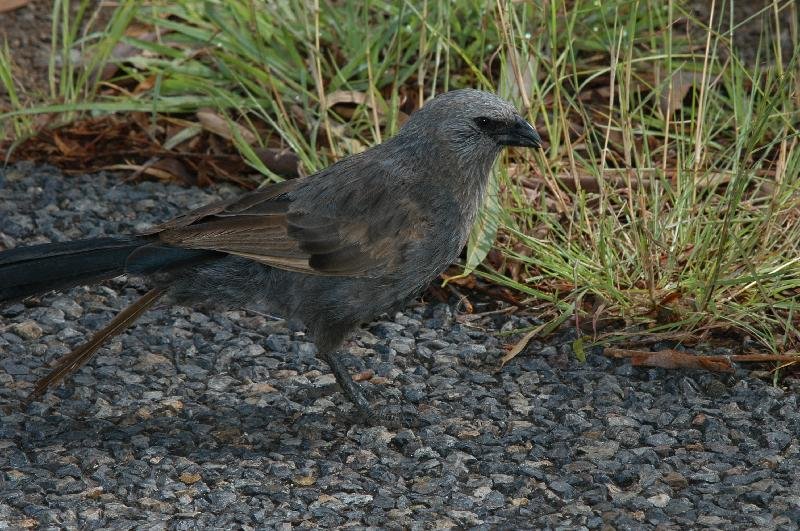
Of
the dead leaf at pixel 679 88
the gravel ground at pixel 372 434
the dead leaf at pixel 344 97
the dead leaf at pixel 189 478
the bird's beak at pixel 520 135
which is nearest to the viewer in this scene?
the gravel ground at pixel 372 434

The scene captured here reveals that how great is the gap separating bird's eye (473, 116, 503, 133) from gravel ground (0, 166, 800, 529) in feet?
2.86

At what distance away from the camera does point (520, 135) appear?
14.2 feet

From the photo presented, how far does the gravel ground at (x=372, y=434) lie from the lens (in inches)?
143

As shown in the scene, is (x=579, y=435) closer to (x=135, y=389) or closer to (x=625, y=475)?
(x=625, y=475)

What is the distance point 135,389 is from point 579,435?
1.56m

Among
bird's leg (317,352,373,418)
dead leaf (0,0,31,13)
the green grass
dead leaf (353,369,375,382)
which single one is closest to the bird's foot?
bird's leg (317,352,373,418)

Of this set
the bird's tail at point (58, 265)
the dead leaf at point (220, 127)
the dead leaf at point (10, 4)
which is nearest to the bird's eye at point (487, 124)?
the bird's tail at point (58, 265)

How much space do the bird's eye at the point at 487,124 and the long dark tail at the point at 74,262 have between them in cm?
113

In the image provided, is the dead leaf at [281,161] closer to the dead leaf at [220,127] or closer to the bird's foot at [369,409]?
the dead leaf at [220,127]

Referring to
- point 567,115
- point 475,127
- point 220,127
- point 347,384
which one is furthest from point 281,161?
point 347,384

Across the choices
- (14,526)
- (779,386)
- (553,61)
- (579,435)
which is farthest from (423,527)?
(553,61)

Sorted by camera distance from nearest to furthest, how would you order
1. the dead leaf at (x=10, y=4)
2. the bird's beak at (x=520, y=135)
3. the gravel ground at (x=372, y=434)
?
the gravel ground at (x=372, y=434)
the bird's beak at (x=520, y=135)
the dead leaf at (x=10, y=4)

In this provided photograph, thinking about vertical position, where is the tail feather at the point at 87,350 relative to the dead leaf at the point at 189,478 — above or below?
above

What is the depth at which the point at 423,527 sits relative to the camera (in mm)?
3555
